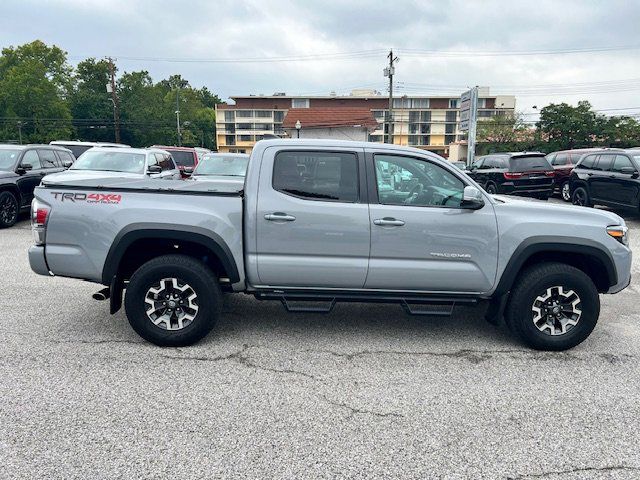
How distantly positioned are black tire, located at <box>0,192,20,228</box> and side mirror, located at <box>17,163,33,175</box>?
0.58 metres

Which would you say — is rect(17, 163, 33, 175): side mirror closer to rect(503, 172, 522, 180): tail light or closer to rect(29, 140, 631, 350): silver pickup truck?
rect(29, 140, 631, 350): silver pickup truck

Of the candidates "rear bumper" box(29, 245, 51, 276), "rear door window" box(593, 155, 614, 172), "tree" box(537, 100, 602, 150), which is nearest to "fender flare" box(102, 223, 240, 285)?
"rear bumper" box(29, 245, 51, 276)

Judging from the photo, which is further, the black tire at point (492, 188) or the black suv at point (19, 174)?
the black tire at point (492, 188)

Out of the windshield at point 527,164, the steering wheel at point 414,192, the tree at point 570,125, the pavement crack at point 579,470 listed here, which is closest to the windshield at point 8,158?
the steering wheel at point 414,192

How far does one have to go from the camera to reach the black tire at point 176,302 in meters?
4.04

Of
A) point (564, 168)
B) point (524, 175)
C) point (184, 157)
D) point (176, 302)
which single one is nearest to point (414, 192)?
point (176, 302)

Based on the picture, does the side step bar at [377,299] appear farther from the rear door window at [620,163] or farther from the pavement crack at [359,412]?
the rear door window at [620,163]

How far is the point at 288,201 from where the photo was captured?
160 inches

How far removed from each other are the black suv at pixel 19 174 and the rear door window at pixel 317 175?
866 centimetres

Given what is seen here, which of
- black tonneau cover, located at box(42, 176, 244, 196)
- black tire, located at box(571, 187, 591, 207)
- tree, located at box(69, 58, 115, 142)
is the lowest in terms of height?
black tire, located at box(571, 187, 591, 207)

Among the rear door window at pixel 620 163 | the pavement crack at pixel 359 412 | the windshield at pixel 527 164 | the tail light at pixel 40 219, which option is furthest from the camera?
the windshield at pixel 527 164

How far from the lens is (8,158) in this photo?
1084cm

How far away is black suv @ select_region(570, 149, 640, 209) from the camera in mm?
11023

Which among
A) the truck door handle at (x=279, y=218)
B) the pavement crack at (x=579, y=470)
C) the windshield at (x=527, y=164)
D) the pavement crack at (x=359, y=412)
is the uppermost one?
the windshield at (x=527, y=164)
